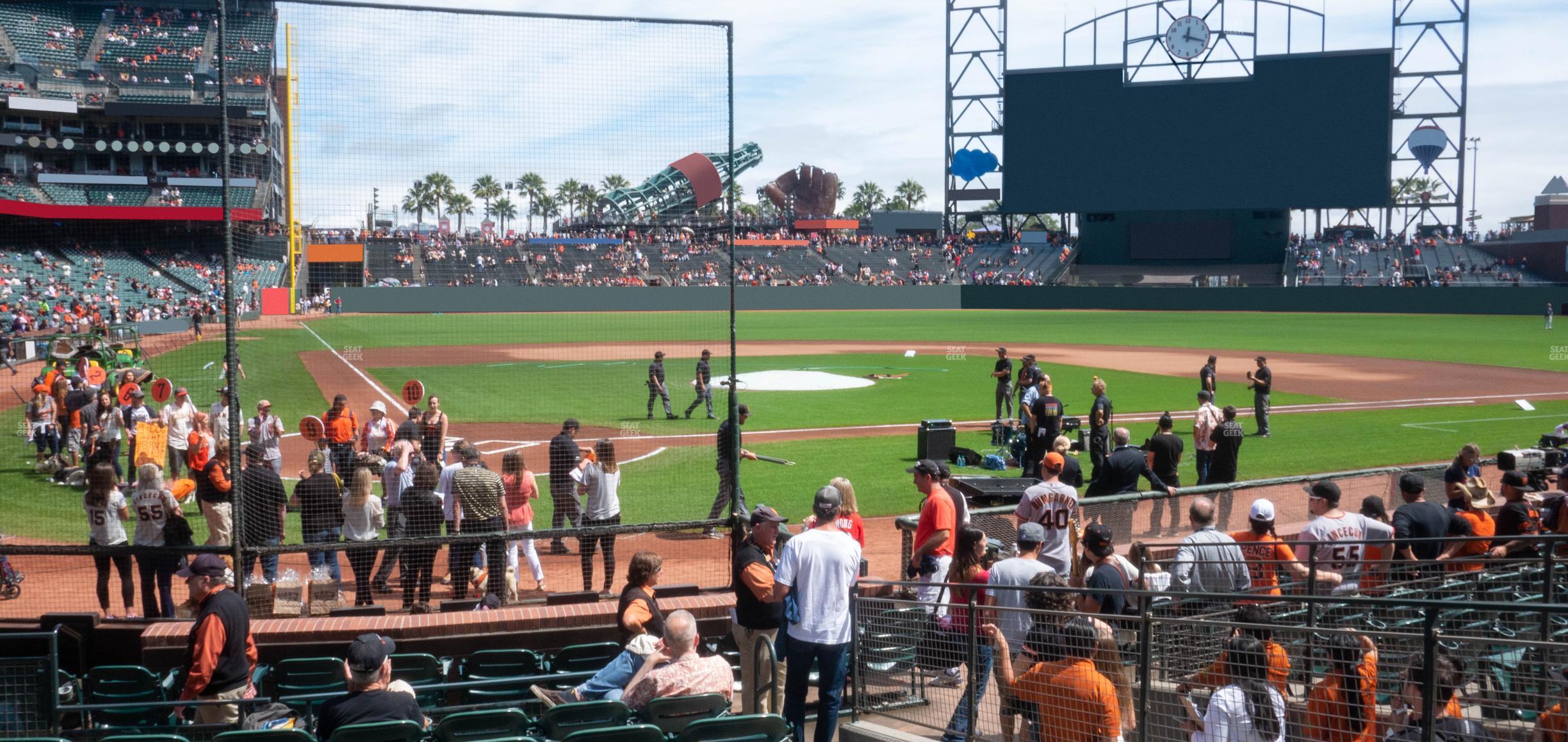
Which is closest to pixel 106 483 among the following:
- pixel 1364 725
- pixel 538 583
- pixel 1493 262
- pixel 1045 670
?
pixel 538 583

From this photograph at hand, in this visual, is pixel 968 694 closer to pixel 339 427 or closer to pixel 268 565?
pixel 268 565

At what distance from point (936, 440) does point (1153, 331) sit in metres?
39.3

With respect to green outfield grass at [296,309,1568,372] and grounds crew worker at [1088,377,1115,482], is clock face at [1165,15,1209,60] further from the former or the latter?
grounds crew worker at [1088,377,1115,482]

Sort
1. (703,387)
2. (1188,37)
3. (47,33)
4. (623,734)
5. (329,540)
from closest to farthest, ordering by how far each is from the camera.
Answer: (623,734), (329,540), (703,387), (47,33), (1188,37)

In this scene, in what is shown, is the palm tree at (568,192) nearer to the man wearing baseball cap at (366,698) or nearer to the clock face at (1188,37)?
the man wearing baseball cap at (366,698)

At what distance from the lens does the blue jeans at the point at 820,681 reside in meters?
6.78

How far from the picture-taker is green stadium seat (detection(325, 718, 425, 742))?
5.31 metres

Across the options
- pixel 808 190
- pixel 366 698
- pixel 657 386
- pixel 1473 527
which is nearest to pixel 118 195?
pixel 657 386

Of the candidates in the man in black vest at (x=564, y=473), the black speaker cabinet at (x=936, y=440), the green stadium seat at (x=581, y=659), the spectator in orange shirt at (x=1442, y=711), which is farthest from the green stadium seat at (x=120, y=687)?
the black speaker cabinet at (x=936, y=440)

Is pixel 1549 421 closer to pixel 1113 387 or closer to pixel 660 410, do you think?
pixel 1113 387

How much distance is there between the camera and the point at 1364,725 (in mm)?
5098

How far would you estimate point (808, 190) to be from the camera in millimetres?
127375

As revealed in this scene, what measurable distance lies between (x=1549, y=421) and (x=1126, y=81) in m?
56.0

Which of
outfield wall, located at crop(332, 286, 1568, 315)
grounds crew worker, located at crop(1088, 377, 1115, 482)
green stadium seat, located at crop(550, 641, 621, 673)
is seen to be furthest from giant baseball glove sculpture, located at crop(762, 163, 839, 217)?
green stadium seat, located at crop(550, 641, 621, 673)
